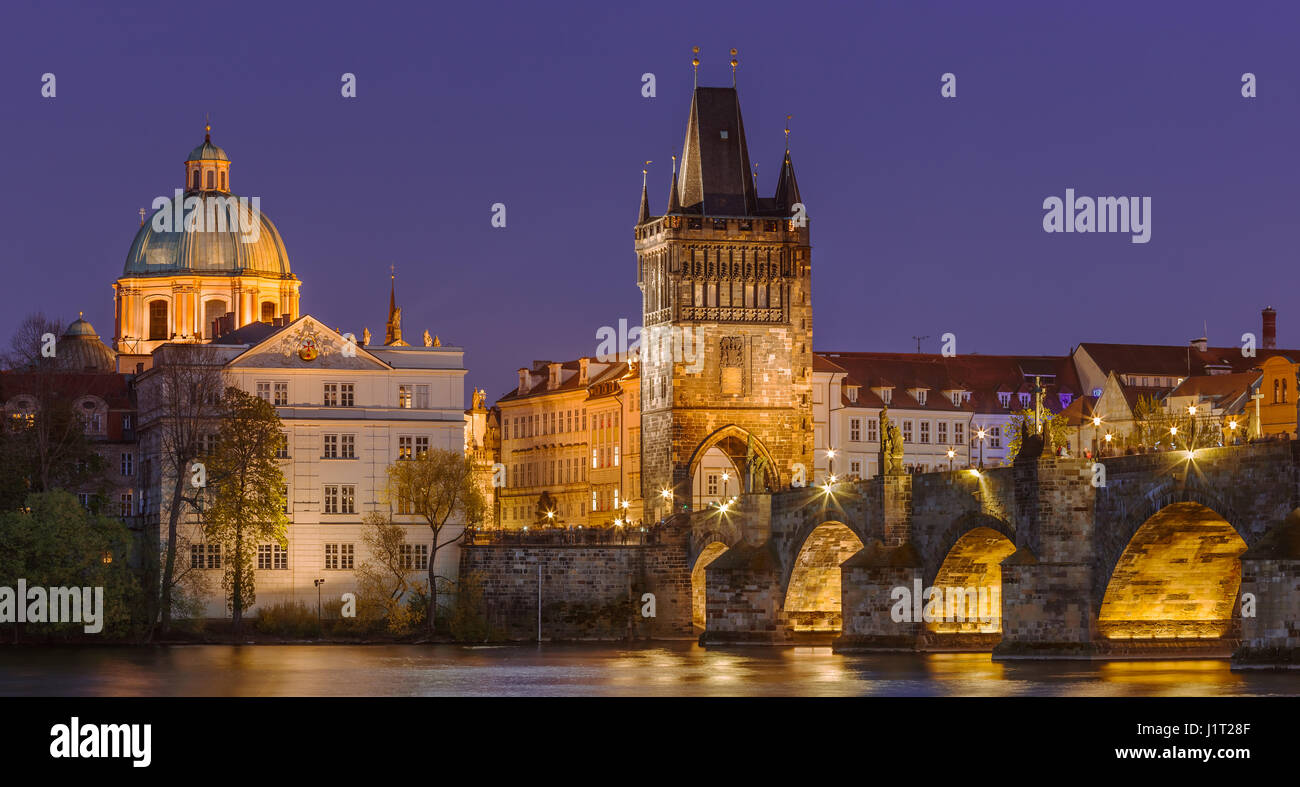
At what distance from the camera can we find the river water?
73375 millimetres

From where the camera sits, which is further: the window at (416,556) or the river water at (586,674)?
the window at (416,556)

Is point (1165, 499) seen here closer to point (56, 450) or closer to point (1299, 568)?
point (1299, 568)

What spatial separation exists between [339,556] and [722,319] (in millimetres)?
26549

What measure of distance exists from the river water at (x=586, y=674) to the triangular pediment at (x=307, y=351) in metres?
17.8

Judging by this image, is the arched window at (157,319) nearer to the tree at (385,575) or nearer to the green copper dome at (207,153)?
the green copper dome at (207,153)

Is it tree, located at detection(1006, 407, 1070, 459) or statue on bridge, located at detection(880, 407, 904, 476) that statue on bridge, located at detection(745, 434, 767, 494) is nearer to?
tree, located at detection(1006, 407, 1070, 459)

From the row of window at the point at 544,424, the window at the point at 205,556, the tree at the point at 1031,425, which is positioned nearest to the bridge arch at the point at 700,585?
the tree at the point at 1031,425

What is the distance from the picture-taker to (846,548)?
107562 mm

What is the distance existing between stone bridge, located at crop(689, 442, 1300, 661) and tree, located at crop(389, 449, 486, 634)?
40.6 feet

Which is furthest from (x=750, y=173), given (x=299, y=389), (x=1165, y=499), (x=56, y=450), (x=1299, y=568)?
(x=1299, y=568)

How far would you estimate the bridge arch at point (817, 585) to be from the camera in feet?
353

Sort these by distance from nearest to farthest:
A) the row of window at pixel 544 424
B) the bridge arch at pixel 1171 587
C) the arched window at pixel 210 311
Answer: the bridge arch at pixel 1171 587 → the arched window at pixel 210 311 → the row of window at pixel 544 424
